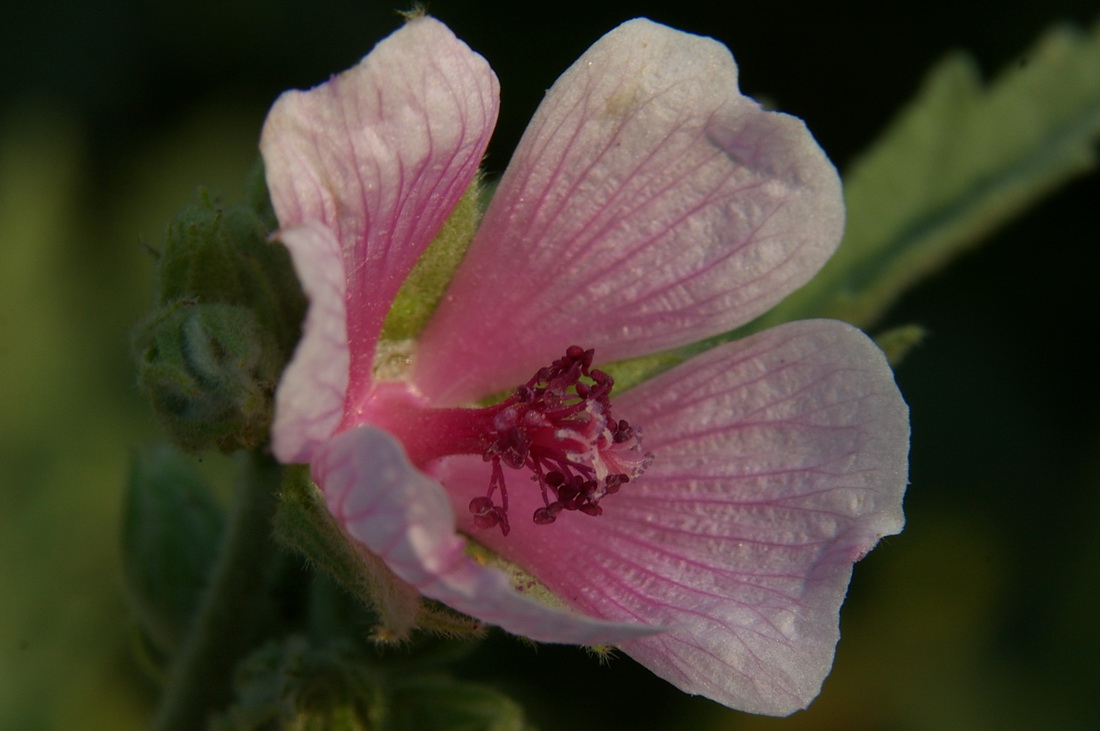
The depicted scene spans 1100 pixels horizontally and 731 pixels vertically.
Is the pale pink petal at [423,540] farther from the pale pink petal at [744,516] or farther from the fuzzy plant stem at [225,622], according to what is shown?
the fuzzy plant stem at [225,622]

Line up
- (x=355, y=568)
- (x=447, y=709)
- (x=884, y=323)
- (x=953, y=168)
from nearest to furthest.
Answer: (x=355, y=568) → (x=447, y=709) → (x=953, y=168) → (x=884, y=323)

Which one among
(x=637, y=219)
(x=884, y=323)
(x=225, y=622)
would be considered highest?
(x=637, y=219)

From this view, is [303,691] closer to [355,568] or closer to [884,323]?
[355,568]

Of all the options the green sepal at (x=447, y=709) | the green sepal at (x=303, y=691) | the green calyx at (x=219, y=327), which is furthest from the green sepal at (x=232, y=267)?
the green sepal at (x=447, y=709)

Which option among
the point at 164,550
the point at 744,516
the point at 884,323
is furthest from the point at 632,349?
the point at 884,323

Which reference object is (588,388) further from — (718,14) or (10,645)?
(718,14)

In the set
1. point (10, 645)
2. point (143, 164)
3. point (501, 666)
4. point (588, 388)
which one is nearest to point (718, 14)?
point (143, 164)

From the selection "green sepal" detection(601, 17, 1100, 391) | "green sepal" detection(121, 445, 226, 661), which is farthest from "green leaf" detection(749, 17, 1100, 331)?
"green sepal" detection(121, 445, 226, 661)

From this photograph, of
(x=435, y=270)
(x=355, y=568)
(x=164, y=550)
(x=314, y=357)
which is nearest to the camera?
(x=314, y=357)
